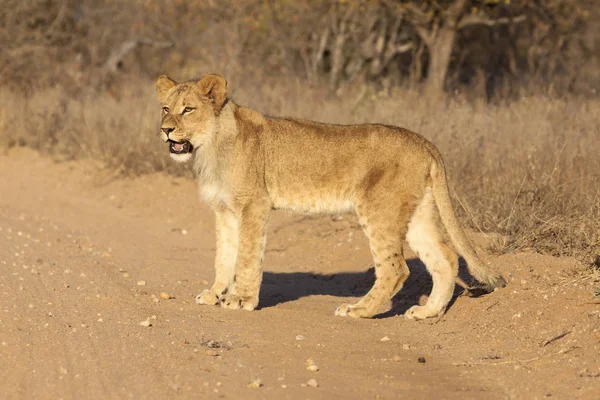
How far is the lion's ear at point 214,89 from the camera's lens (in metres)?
7.30

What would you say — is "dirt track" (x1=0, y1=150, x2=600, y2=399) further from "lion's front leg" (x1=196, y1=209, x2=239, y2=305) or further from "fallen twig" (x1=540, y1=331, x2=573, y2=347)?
"lion's front leg" (x1=196, y1=209, x2=239, y2=305)

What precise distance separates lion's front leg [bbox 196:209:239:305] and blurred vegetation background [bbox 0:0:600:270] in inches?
92.3

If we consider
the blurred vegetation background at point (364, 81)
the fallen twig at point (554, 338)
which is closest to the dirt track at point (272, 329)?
the fallen twig at point (554, 338)

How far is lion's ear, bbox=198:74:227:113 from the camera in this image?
23.9 ft

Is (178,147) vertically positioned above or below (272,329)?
above

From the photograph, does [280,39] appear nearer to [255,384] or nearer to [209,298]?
[209,298]

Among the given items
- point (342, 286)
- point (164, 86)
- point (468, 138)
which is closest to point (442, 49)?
point (468, 138)

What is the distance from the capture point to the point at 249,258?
7199mm

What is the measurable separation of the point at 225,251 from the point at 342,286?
6.78 ft

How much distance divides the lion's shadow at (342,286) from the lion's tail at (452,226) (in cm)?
63

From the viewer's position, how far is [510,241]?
27.6ft

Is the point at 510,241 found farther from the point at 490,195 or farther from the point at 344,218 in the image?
the point at 344,218

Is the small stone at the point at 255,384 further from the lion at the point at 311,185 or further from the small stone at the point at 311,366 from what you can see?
the lion at the point at 311,185

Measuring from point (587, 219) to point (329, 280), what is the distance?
286 cm
